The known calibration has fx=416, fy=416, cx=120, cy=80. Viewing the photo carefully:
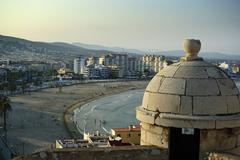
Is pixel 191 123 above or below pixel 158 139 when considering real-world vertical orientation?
above

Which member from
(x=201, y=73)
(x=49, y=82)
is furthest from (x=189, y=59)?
(x=49, y=82)

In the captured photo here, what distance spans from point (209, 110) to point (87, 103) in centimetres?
7477

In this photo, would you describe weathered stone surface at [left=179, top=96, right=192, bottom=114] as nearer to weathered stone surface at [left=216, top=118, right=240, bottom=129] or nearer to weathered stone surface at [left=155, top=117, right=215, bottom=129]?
weathered stone surface at [left=155, top=117, right=215, bottom=129]

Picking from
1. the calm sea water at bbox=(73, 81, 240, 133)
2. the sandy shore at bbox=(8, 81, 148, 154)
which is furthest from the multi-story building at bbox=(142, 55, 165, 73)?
→ the calm sea water at bbox=(73, 81, 240, 133)

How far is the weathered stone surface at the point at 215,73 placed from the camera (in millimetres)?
5238

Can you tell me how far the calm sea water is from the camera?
52.0 meters

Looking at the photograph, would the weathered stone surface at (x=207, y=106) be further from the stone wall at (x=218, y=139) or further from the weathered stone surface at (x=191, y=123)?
the stone wall at (x=218, y=139)

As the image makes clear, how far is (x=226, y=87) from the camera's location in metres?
5.16

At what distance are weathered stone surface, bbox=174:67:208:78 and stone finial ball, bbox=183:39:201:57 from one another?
0.96 ft

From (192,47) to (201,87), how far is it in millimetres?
646

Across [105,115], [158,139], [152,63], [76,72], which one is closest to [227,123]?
[158,139]

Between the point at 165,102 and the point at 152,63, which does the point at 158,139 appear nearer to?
the point at 165,102

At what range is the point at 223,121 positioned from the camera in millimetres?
4918

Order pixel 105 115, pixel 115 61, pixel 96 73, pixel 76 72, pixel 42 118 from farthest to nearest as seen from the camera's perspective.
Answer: pixel 115 61 < pixel 76 72 < pixel 96 73 < pixel 105 115 < pixel 42 118
